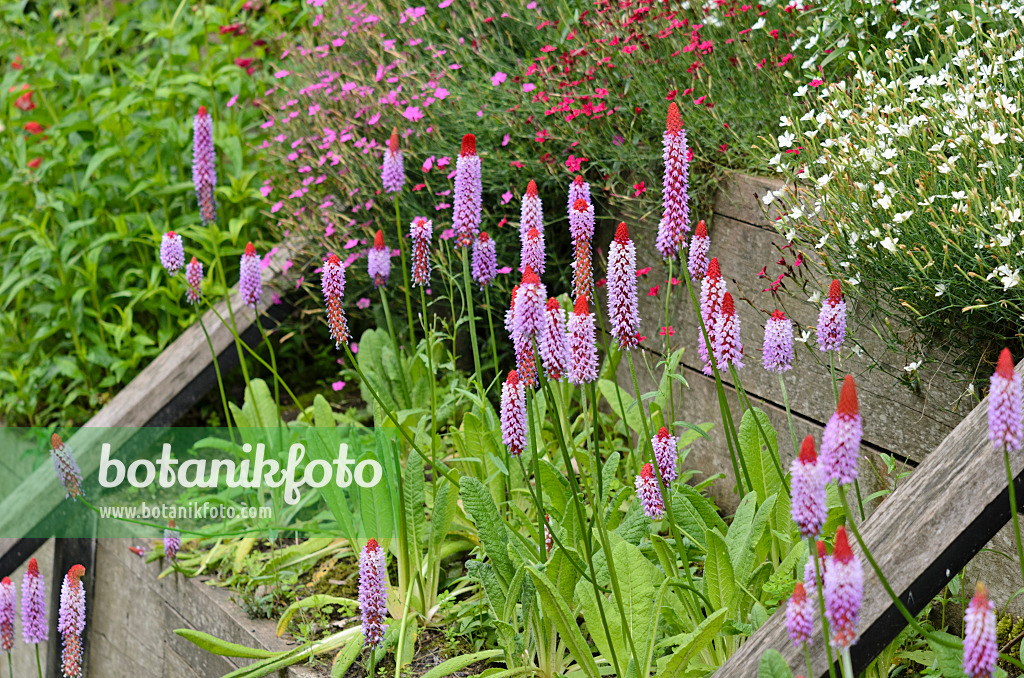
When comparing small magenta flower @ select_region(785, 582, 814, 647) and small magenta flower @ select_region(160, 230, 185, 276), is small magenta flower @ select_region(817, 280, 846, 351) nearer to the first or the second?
small magenta flower @ select_region(785, 582, 814, 647)

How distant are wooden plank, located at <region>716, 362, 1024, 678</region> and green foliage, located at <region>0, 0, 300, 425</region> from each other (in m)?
2.88

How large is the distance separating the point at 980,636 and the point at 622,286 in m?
0.81

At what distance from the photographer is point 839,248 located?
2.21 meters

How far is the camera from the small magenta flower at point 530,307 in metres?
1.44

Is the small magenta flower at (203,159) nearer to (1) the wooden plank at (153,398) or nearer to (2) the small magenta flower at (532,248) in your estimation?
(1) the wooden plank at (153,398)

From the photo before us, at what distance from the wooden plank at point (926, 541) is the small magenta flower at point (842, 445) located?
1.16 feet

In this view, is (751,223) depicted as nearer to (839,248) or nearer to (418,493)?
(839,248)

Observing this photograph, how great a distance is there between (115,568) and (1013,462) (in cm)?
297

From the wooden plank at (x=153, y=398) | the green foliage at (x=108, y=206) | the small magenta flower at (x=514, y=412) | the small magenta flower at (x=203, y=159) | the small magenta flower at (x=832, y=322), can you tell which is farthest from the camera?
the green foliage at (x=108, y=206)

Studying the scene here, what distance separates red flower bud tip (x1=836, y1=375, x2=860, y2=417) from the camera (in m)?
1.21

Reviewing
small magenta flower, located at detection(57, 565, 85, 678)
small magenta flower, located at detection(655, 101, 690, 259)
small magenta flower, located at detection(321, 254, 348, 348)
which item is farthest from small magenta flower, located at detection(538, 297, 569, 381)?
small magenta flower, located at detection(57, 565, 85, 678)

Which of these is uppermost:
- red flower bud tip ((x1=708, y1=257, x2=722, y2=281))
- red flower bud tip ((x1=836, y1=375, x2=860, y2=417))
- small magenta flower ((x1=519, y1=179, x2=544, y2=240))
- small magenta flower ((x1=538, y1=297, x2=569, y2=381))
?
small magenta flower ((x1=519, y1=179, x2=544, y2=240))

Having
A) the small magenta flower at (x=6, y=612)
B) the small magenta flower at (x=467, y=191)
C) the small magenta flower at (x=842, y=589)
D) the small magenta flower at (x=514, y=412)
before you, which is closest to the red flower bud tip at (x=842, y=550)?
the small magenta flower at (x=842, y=589)

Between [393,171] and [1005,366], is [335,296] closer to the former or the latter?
[393,171]
